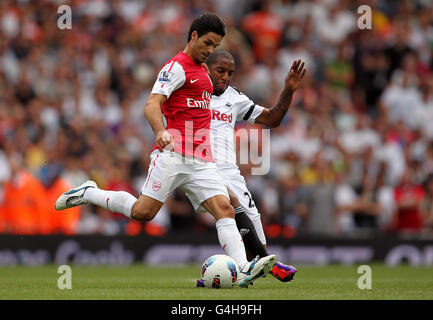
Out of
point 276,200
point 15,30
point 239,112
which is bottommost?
point 276,200

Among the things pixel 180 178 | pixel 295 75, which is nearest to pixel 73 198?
pixel 180 178

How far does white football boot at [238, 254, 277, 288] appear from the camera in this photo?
28.1 ft

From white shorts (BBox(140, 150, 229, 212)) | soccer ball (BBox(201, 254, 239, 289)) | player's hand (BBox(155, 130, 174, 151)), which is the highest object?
player's hand (BBox(155, 130, 174, 151))

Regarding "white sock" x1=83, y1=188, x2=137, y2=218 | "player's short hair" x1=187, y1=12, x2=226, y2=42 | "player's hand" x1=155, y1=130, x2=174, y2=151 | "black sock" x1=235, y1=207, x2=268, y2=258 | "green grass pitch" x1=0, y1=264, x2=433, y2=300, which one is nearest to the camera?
"green grass pitch" x1=0, y1=264, x2=433, y2=300

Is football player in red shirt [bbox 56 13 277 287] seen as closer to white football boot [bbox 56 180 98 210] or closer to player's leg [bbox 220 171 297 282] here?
white football boot [bbox 56 180 98 210]

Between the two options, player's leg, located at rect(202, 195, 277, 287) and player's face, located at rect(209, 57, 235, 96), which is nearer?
player's leg, located at rect(202, 195, 277, 287)

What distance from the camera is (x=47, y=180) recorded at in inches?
650

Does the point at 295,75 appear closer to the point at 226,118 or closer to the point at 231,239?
the point at 226,118

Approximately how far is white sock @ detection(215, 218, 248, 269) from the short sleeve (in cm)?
140

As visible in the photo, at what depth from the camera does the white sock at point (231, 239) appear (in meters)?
8.83

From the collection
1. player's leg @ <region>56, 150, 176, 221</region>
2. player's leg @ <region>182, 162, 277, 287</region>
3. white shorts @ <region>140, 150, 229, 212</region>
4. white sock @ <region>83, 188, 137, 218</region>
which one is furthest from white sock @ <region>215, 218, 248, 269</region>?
white sock @ <region>83, 188, 137, 218</region>
